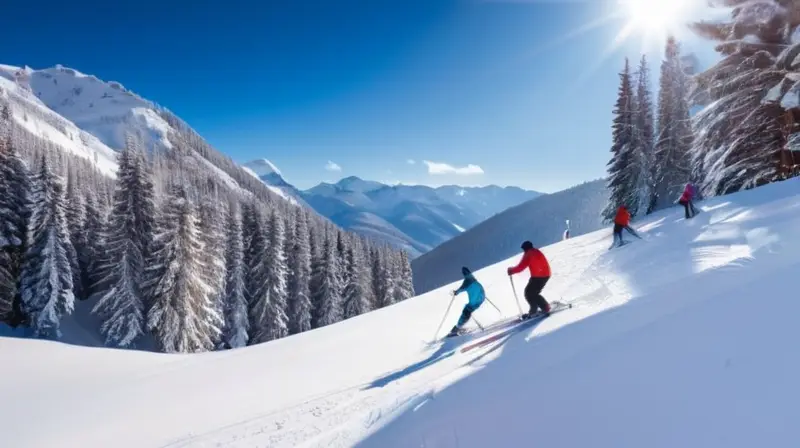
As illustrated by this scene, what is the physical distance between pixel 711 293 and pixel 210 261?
1216 inches

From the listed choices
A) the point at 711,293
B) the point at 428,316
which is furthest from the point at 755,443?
the point at 428,316

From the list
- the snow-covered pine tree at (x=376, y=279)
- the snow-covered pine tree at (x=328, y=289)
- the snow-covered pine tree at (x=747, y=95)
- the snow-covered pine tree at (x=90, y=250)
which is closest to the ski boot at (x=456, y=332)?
the snow-covered pine tree at (x=747, y=95)

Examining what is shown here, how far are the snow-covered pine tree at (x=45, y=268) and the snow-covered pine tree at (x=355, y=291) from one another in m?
23.3

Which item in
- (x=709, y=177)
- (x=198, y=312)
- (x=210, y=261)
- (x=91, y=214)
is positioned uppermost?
(x=91, y=214)

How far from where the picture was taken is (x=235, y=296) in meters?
32.9

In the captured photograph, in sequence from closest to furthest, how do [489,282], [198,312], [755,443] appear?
[755,443]
[489,282]
[198,312]

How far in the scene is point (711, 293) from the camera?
5.11 meters

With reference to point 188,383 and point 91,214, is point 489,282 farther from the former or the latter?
point 91,214

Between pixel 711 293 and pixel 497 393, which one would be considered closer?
pixel 497 393

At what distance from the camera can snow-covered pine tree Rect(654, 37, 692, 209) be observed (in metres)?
29.9

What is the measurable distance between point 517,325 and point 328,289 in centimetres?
3248

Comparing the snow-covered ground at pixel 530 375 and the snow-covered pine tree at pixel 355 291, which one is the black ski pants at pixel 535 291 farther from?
the snow-covered pine tree at pixel 355 291

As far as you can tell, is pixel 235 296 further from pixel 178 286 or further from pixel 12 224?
pixel 12 224

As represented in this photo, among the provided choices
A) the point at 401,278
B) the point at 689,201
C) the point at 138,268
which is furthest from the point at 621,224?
the point at 401,278
